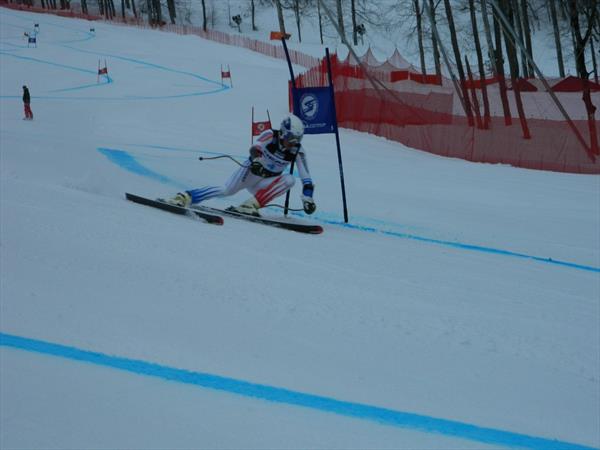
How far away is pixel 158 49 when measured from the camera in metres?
46.3

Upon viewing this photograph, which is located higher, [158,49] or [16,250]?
[158,49]

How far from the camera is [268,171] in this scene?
8.22 metres

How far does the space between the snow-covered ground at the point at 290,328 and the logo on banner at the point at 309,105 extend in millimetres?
1451

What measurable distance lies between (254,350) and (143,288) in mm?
1151

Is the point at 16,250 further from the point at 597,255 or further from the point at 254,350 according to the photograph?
the point at 597,255

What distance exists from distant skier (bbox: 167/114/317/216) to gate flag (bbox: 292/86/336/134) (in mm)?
850

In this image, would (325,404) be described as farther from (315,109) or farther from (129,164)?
(129,164)

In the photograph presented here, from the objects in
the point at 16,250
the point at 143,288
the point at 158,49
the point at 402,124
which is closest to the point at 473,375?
the point at 143,288

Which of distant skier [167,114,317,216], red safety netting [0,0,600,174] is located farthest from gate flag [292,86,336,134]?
red safety netting [0,0,600,174]

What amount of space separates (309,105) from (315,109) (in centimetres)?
9

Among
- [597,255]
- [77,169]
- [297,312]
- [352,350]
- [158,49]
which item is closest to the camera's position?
[352,350]

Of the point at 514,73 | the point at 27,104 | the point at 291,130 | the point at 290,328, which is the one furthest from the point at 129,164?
the point at 514,73

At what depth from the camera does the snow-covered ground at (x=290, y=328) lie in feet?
10.7

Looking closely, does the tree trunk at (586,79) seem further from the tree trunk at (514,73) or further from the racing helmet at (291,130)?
the racing helmet at (291,130)
